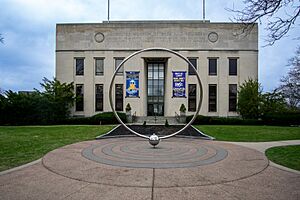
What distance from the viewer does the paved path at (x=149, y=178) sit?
5.64 m

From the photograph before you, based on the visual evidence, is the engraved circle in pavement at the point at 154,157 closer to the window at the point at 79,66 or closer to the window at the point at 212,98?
the window at the point at 212,98

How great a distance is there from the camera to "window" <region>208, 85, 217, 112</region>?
127ft

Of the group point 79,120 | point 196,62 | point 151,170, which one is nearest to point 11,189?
point 151,170

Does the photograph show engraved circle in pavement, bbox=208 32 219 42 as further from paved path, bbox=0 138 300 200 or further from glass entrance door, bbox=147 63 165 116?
paved path, bbox=0 138 300 200

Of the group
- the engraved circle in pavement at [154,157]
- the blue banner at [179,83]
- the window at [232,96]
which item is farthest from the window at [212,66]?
the engraved circle in pavement at [154,157]

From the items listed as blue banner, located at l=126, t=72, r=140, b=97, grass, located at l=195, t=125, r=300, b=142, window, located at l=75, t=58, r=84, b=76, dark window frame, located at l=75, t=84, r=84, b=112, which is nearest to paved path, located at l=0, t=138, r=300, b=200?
grass, located at l=195, t=125, r=300, b=142

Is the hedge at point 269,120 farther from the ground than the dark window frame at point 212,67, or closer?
closer

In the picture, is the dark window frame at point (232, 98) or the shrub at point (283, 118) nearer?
the shrub at point (283, 118)

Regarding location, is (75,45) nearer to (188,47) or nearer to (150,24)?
(150,24)

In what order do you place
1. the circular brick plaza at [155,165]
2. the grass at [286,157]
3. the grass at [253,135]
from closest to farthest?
1. the circular brick plaza at [155,165]
2. the grass at [286,157]
3. the grass at [253,135]

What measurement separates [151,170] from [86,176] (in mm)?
2069

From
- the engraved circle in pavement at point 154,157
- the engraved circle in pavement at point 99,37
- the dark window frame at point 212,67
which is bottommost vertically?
the engraved circle in pavement at point 154,157

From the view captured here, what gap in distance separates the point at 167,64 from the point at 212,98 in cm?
950

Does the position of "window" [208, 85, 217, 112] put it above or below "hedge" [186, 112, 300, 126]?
above
